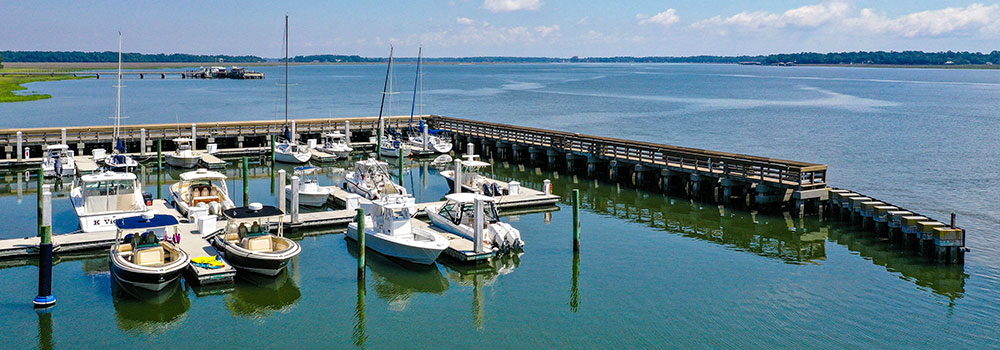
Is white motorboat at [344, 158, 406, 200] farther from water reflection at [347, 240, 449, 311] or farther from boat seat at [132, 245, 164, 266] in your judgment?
boat seat at [132, 245, 164, 266]

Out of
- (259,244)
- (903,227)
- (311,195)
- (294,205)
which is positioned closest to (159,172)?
(311,195)

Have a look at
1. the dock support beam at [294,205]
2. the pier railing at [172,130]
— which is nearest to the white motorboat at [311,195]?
the dock support beam at [294,205]

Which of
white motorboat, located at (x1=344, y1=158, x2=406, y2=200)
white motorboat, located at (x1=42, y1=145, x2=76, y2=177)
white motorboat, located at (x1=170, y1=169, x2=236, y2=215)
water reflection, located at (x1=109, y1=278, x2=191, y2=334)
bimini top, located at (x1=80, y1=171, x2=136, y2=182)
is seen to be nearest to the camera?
water reflection, located at (x1=109, y1=278, x2=191, y2=334)

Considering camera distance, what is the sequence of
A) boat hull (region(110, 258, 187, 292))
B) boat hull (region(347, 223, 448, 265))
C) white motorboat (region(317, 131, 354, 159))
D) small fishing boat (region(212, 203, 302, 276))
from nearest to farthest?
1. boat hull (region(110, 258, 187, 292))
2. small fishing boat (region(212, 203, 302, 276))
3. boat hull (region(347, 223, 448, 265))
4. white motorboat (region(317, 131, 354, 159))

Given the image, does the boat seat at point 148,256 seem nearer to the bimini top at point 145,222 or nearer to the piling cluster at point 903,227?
the bimini top at point 145,222

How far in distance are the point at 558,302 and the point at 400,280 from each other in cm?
493

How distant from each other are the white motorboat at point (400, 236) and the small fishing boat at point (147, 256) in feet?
19.5

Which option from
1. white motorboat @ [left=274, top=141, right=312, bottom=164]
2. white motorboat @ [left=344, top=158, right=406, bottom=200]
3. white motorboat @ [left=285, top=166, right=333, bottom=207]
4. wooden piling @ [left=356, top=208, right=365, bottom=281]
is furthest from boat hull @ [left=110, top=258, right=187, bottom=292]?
white motorboat @ [left=274, top=141, right=312, bottom=164]

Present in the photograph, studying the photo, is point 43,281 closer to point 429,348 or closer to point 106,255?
point 106,255

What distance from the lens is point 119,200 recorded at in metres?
29.2

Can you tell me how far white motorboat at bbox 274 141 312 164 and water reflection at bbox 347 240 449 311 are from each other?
23199 mm

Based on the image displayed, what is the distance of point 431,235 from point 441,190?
49.1ft

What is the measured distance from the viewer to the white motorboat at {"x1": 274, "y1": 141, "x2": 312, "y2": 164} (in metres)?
49.1

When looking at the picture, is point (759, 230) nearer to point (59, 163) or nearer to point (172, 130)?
point (59, 163)
